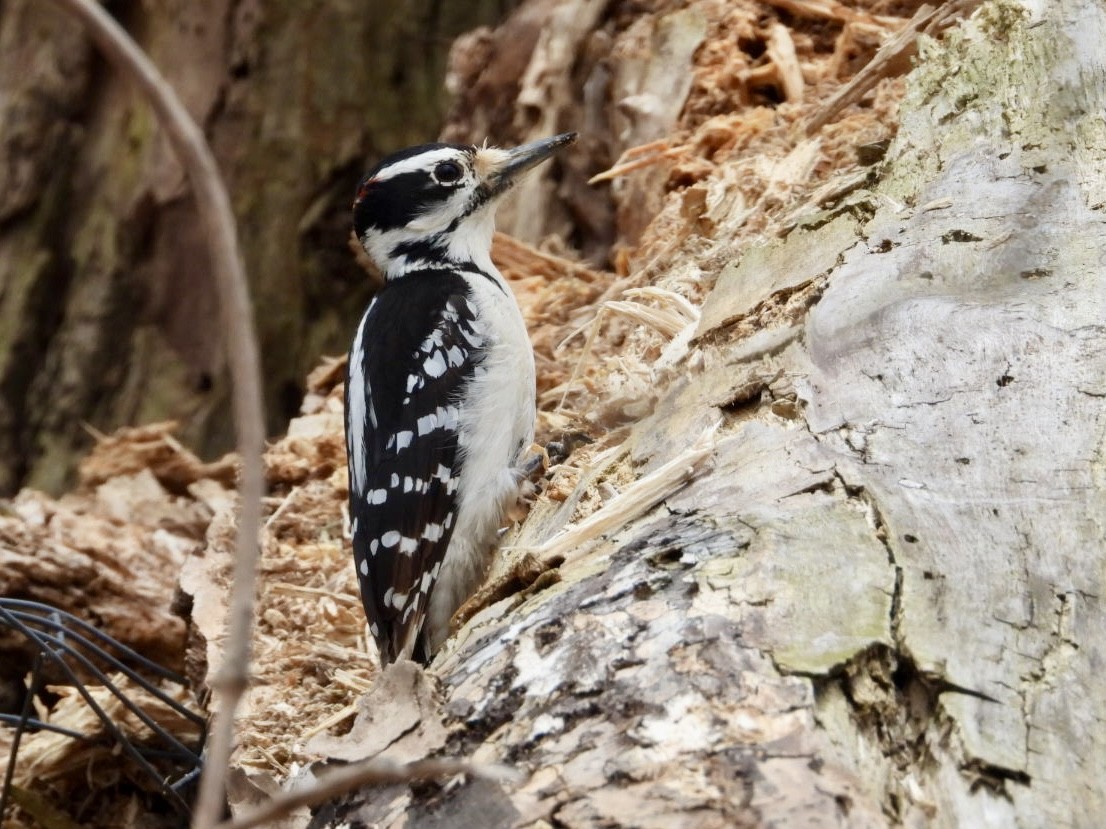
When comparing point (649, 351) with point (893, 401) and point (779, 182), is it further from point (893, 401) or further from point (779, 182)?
point (893, 401)

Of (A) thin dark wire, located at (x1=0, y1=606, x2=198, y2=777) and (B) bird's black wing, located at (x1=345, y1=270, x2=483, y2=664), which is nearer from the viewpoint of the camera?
(B) bird's black wing, located at (x1=345, y1=270, x2=483, y2=664)

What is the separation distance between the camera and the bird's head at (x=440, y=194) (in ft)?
13.8

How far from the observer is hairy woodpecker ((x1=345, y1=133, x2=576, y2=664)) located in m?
3.36

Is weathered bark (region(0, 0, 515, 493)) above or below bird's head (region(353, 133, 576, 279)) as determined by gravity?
below

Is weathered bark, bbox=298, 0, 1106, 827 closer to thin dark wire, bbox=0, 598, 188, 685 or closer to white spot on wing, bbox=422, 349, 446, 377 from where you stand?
white spot on wing, bbox=422, 349, 446, 377

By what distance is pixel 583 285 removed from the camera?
4.89 m

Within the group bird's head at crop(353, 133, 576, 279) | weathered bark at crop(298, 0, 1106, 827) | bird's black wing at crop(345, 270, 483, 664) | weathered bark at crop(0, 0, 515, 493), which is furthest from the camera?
weathered bark at crop(0, 0, 515, 493)

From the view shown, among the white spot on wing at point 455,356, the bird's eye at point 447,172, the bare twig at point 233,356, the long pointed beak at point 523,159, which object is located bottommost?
the white spot on wing at point 455,356

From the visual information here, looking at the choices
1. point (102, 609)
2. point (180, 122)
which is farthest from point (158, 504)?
point (180, 122)

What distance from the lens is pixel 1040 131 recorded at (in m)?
2.99

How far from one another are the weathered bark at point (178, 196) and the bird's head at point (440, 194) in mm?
2975

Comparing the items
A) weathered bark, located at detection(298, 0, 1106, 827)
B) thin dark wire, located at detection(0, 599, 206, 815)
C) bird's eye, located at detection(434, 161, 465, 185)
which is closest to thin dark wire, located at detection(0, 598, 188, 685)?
thin dark wire, located at detection(0, 599, 206, 815)

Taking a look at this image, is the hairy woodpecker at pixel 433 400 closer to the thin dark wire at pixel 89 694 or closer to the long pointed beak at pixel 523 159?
the long pointed beak at pixel 523 159

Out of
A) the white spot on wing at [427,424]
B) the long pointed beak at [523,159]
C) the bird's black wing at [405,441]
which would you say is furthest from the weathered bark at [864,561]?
the long pointed beak at [523,159]
